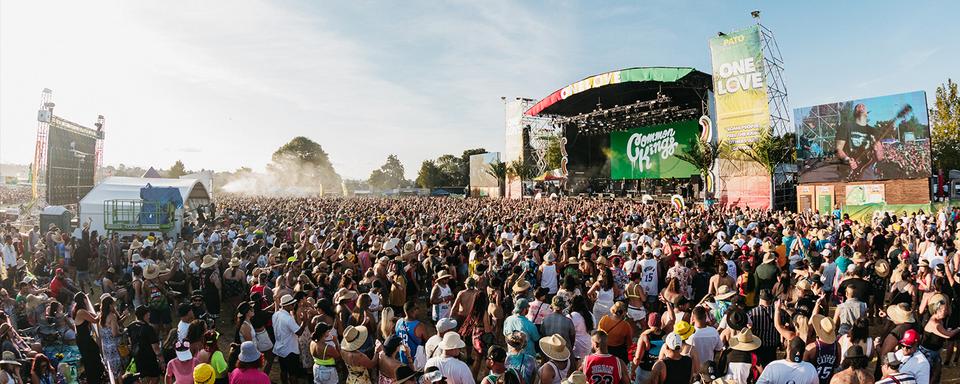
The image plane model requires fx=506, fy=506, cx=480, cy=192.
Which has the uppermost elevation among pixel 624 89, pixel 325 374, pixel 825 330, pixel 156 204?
pixel 624 89

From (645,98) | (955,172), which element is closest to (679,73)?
(645,98)

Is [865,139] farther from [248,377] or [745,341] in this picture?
[248,377]

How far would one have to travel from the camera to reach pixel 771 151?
901 inches

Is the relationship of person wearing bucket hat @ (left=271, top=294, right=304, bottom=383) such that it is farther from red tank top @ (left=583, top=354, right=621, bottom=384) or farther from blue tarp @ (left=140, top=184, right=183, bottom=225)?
blue tarp @ (left=140, top=184, right=183, bottom=225)

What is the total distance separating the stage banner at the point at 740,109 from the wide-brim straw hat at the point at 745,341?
22592mm

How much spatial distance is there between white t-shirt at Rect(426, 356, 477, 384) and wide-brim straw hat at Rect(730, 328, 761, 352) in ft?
7.24

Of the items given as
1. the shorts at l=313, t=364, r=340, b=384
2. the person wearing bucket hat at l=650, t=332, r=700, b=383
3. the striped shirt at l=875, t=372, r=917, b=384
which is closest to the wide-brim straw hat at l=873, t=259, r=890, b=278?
the striped shirt at l=875, t=372, r=917, b=384

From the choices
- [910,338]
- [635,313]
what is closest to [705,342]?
[910,338]

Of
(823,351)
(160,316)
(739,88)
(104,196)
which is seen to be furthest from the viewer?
(739,88)

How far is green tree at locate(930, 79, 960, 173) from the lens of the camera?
2916 centimetres

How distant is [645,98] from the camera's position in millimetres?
33062

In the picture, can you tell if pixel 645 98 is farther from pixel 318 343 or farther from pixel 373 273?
pixel 318 343

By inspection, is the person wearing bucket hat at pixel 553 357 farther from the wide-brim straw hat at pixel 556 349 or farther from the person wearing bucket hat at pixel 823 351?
the person wearing bucket hat at pixel 823 351

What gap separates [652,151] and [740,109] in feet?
37.0
